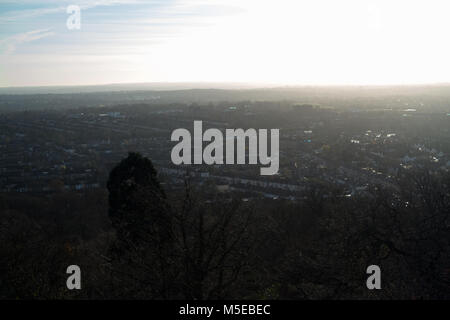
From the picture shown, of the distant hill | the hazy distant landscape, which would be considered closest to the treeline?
the hazy distant landscape

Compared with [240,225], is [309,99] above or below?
above

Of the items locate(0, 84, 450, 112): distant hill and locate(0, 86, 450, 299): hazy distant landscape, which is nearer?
locate(0, 86, 450, 299): hazy distant landscape

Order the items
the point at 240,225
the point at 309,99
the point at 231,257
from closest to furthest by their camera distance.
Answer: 1. the point at 231,257
2. the point at 240,225
3. the point at 309,99

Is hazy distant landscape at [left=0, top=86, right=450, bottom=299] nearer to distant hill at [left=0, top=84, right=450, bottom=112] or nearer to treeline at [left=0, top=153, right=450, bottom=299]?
treeline at [left=0, top=153, right=450, bottom=299]

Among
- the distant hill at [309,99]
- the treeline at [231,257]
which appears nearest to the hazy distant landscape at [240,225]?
the treeline at [231,257]

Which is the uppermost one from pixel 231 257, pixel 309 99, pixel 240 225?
pixel 309 99

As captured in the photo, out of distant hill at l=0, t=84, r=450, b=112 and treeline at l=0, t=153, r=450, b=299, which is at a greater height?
distant hill at l=0, t=84, r=450, b=112

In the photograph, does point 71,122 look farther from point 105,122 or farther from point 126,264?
point 126,264

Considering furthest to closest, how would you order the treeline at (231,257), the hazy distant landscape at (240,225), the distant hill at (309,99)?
the distant hill at (309,99)
the hazy distant landscape at (240,225)
the treeline at (231,257)

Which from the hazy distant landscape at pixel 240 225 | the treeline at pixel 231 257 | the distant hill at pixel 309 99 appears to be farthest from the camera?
the distant hill at pixel 309 99

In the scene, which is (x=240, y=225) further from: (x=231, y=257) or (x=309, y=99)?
(x=309, y=99)

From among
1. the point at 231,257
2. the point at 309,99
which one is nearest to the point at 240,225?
the point at 231,257

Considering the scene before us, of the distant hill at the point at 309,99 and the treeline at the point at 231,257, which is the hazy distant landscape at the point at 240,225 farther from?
the distant hill at the point at 309,99
